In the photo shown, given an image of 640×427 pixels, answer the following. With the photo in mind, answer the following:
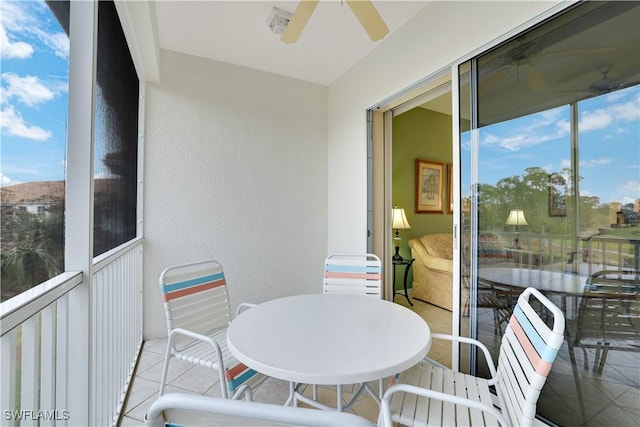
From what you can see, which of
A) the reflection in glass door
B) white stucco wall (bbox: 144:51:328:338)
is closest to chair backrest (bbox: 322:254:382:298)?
the reflection in glass door

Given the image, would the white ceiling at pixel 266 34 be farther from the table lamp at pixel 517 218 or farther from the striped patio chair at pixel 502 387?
the striped patio chair at pixel 502 387

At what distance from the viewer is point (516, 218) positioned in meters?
1.72

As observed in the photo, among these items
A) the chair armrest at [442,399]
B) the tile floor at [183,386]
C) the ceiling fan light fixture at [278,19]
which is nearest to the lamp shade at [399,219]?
the tile floor at [183,386]

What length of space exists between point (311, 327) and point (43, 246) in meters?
1.06

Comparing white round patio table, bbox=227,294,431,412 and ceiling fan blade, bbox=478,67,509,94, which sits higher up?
ceiling fan blade, bbox=478,67,509,94

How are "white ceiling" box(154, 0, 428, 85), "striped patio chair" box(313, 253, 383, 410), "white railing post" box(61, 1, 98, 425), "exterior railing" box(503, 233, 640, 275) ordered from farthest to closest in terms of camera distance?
"white ceiling" box(154, 0, 428, 85)
"striped patio chair" box(313, 253, 383, 410)
"exterior railing" box(503, 233, 640, 275)
"white railing post" box(61, 1, 98, 425)

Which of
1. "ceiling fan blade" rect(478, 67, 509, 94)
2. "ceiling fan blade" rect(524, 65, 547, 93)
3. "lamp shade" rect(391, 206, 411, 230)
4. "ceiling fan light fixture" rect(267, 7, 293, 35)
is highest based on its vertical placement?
"ceiling fan light fixture" rect(267, 7, 293, 35)

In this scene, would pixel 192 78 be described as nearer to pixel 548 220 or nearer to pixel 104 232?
pixel 104 232

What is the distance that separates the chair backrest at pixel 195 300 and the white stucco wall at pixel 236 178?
3.93ft

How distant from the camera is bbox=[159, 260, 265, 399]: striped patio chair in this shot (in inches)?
55.3

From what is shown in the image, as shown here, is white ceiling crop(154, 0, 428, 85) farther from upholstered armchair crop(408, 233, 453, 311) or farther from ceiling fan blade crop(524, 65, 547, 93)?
upholstered armchair crop(408, 233, 453, 311)

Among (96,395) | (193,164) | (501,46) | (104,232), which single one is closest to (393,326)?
(96,395)

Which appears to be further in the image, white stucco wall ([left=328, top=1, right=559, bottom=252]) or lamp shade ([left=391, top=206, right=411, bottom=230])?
lamp shade ([left=391, top=206, right=411, bottom=230])

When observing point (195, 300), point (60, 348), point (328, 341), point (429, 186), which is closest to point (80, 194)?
point (60, 348)
